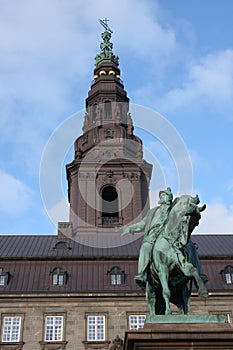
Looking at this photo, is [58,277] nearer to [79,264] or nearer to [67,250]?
[79,264]

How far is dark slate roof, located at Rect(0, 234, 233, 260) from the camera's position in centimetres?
3753

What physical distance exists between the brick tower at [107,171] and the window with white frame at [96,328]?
33.9 ft

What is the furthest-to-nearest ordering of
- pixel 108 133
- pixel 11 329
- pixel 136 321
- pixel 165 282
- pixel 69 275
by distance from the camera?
pixel 108 133 → pixel 69 275 → pixel 136 321 → pixel 11 329 → pixel 165 282

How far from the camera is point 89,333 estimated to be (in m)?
33.0

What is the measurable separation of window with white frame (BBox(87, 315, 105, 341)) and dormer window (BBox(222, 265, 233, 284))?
870 centimetres

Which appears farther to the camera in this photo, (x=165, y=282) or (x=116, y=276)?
(x=116, y=276)

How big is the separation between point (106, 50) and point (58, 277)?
3527cm

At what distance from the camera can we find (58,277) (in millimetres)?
35562

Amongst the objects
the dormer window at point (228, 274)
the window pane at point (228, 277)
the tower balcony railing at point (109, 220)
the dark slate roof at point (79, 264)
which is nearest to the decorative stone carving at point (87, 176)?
the tower balcony railing at point (109, 220)

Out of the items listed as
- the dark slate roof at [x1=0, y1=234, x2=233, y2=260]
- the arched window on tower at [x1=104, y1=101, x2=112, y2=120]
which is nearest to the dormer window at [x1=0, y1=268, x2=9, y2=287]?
the dark slate roof at [x1=0, y1=234, x2=233, y2=260]

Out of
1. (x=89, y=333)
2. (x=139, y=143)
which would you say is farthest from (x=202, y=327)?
(x=139, y=143)

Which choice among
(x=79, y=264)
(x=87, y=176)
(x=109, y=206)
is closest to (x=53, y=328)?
(x=79, y=264)

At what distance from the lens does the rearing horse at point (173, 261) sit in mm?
10789

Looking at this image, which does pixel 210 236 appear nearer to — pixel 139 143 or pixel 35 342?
pixel 139 143
